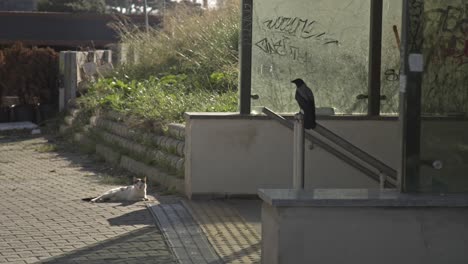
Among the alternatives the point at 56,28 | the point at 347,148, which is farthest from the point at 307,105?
the point at 56,28

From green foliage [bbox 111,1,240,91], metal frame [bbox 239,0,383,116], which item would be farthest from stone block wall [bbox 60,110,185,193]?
green foliage [bbox 111,1,240,91]

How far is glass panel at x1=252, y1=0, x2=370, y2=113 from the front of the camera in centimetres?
1107

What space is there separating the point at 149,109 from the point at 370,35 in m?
4.41

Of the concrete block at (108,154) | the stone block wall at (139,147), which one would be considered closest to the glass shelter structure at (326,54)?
the stone block wall at (139,147)

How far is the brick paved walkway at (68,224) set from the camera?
828 centimetres

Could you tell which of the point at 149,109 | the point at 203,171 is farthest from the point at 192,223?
the point at 149,109

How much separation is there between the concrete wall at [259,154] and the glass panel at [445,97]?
3293mm

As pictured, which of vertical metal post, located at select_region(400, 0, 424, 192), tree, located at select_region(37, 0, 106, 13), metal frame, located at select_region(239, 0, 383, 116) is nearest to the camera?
vertical metal post, located at select_region(400, 0, 424, 192)

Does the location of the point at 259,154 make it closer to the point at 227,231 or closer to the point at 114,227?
the point at 227,231

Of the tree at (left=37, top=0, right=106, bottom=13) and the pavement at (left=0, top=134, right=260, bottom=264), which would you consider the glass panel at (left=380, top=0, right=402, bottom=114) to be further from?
the tree at (left=37, top=0, right=106, bottom=13)

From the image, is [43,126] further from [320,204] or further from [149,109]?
[320,204]

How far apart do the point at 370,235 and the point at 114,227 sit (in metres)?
3.20

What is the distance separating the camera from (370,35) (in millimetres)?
11016

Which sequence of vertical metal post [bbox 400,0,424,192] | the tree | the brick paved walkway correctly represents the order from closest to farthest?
vertical metal post [bbox 400,0,424,192]
the brick paved walkway
the tree
